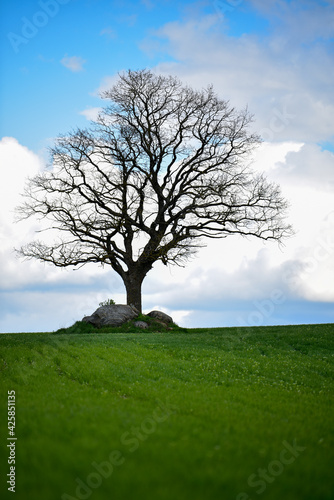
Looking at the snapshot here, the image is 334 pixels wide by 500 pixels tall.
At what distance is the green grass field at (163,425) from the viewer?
6738 mm

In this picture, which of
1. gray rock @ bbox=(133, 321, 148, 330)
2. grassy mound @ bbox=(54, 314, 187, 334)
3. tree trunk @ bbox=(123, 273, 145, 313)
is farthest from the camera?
tree trunk @ bbox=(123, 273, 145, 313)

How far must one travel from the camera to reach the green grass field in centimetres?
674

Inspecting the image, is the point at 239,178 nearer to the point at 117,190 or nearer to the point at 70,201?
the point at 117,190

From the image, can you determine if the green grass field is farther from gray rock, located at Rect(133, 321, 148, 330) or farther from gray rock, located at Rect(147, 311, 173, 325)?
gray rock, located at Rect(147, 311, 173, 325)


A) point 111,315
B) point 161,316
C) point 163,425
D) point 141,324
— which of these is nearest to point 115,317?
point 111,315

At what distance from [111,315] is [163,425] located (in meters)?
24.9

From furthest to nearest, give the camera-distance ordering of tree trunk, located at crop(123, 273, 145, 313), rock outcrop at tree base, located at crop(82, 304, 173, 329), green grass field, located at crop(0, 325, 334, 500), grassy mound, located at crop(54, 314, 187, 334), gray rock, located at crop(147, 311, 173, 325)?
tree trunk, located at crop(123, 273, 145, 313), gray rock, located at crop(147, 311, 173, 325), rock outcrop at tree base, located at crop(82, 304, 173, 329), grassy mound, located at crop(54, 314, 187, 334), green grass field, located at crop(0, 325, 334, 500)

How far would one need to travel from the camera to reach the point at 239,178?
126ft

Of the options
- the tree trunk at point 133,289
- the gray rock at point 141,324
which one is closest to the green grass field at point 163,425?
the gray rock at point 141,324

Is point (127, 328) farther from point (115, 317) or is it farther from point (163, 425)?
point (163, 425)

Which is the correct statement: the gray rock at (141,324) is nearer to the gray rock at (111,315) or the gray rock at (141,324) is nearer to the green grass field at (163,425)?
the gray rock at (111,315)

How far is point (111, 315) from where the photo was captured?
34.0 metres

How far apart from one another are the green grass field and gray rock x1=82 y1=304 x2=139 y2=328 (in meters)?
13.1

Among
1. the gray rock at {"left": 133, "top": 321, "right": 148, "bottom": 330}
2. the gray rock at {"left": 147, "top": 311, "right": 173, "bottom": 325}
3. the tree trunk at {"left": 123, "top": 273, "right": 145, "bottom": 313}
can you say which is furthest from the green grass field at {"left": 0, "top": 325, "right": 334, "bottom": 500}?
the tree trunk at {"left": 123, "top": 273, "right": 145, "bottom": 313}
